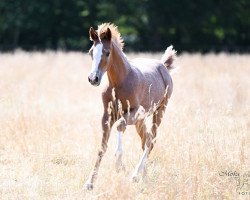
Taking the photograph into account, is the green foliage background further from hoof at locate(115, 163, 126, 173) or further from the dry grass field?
hoof at locate(115, 163, 126, 173)

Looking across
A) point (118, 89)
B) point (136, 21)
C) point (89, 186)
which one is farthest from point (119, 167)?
point (136, 21)

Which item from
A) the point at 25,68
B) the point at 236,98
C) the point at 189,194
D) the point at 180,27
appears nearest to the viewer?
the point at 189,194

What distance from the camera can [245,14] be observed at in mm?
33438

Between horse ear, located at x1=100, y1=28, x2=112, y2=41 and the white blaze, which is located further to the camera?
horse ear, located at x1=100, y1=28, x2=112, y2=41

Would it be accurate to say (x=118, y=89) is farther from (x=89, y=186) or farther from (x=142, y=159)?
(x=89, y=186)

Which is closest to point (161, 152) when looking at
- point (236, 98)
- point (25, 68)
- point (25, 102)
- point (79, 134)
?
point (79, 134)

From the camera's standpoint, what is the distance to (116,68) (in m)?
6.11

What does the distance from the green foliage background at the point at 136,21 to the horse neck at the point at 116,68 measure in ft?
74.9

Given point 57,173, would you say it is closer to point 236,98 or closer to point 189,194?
point 189,194

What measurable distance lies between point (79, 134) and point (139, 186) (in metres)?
2.94

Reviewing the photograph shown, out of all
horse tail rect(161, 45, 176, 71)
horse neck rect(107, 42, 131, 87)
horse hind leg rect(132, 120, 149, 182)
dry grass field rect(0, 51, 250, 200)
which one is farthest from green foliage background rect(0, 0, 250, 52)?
horse neck rect(107, 42, 131, 87)

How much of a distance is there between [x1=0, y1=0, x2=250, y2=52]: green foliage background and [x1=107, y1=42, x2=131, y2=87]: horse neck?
22818 millimetres

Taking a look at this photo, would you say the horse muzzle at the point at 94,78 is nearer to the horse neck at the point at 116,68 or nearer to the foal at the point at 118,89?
the foal at the point at 118,89

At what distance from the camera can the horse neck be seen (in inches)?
239
